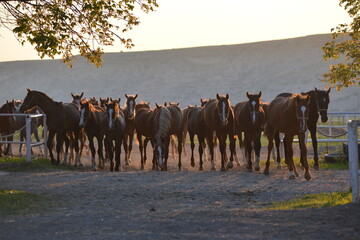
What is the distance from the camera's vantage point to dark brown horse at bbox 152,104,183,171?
1796cm

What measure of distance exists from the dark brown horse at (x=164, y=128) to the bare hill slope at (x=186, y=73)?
70.9 meters

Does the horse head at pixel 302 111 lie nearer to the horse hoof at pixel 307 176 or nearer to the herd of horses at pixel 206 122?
the herd of horses at pixel 206 122

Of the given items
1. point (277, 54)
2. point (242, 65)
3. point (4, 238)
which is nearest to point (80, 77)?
point (242, 65)

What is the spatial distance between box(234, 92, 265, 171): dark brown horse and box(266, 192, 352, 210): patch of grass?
5266mm

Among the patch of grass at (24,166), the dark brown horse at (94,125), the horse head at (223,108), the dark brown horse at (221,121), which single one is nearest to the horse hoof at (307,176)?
the dark brown horse at (221,121)

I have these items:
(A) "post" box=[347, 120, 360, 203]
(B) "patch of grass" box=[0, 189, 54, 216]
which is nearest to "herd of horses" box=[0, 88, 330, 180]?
(A) "post" box=[347, 120, 360, 203]

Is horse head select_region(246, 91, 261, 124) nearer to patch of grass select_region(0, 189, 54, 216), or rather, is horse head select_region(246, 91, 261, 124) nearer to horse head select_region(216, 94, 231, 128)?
horse head select_region(216, 94, 231, 128)

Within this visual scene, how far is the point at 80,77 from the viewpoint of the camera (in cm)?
11325

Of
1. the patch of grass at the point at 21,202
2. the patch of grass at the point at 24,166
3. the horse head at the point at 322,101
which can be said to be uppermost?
the horse head at the point at 322,101

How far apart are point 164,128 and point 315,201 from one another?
8065mm

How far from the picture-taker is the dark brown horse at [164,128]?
1796cm

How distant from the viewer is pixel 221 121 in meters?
17.0

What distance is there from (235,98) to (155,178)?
259 ft

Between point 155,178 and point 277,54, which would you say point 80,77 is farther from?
point 155,178
